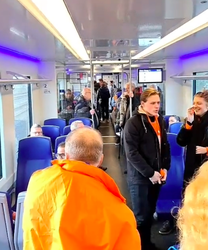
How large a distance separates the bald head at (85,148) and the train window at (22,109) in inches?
166

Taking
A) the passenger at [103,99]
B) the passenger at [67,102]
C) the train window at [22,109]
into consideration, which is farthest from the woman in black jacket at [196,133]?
the passenger at [103,99]

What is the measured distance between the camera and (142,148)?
2787 millimetres

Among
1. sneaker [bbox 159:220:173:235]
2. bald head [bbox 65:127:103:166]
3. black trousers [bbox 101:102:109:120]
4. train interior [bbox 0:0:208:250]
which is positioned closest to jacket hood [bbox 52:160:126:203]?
bald head [bbox 65:127:103:166]

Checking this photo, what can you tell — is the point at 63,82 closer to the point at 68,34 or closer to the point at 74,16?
the point at 68,34

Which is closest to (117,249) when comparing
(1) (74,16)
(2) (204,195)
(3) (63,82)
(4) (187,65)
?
(2) (204,195)

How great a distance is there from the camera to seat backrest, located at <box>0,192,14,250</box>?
7.02 feet

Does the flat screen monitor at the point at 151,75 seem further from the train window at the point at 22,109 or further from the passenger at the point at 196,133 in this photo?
the passenger at the point at 196,133

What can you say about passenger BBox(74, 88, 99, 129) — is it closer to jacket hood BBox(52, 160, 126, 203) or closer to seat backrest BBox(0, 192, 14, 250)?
seat backrest BBox(0, 192, 14, 250)

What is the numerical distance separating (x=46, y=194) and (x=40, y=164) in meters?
2.45

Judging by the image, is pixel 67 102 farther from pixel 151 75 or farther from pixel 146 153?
pixel 146 153

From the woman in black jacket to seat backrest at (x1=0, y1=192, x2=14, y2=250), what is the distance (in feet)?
5.21

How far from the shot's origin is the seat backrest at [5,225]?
2.14 metres

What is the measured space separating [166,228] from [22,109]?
3.73 meters

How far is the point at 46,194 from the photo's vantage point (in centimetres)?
142
